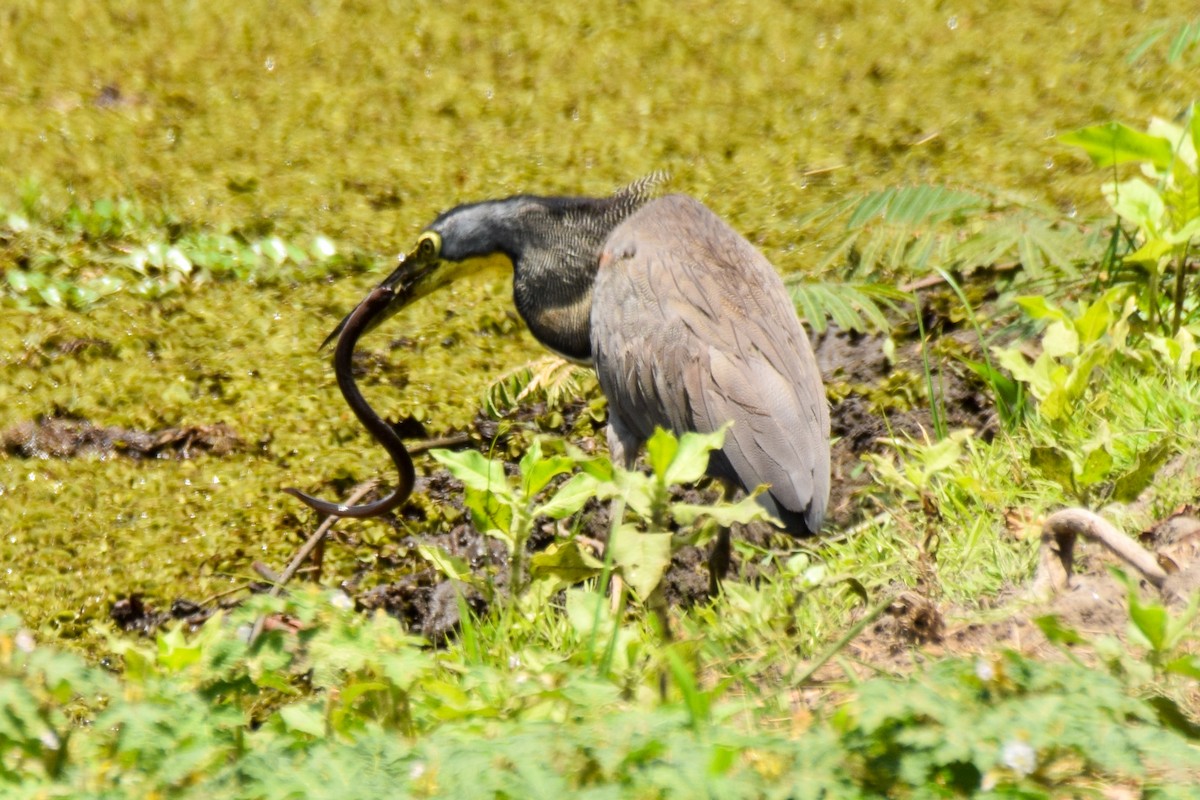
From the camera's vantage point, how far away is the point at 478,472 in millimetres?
3082

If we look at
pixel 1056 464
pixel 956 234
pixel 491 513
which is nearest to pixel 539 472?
pixel 491 513

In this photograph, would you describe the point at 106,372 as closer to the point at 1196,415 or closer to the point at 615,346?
the point at 615,346

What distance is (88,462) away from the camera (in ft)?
15.9

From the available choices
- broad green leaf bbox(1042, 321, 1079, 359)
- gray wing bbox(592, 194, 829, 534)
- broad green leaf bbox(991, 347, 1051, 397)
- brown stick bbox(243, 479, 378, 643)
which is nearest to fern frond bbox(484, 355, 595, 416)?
gray wing bbox(592, 194, 829, 534)

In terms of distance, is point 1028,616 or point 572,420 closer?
point 1028,616

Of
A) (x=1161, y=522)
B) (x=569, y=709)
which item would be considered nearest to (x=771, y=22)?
(x=1161, y=522)

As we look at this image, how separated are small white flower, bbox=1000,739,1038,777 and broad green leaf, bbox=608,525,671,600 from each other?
93 centimetres

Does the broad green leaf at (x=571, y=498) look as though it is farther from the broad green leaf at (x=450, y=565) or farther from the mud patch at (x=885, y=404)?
the mud patch at (x=885, y=404)

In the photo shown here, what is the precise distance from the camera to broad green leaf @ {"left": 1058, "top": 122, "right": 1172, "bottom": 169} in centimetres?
391

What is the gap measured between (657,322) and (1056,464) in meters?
1.36

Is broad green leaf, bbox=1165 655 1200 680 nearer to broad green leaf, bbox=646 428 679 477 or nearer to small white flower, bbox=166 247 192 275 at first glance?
broad green leaf, bbox=646 428 679 477

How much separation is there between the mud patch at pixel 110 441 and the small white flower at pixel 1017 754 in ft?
11.5

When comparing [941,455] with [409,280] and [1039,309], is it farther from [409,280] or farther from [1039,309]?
[409,280]

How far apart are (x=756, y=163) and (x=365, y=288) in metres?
1.84
